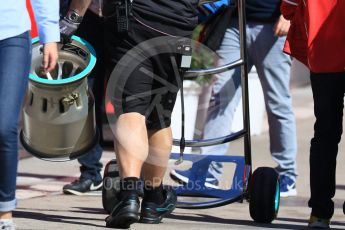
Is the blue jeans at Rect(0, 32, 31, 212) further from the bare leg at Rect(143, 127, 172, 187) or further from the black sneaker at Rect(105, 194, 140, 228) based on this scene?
the bare leg at Rect(143, 127, 172, 187)

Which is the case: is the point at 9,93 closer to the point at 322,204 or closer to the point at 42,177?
the point at 322,204

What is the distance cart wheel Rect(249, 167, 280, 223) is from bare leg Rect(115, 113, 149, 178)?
2.43 ft

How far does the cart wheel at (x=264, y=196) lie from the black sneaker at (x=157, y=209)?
16.6 inches

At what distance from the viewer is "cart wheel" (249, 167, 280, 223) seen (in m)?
5.52

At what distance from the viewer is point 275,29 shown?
6570mm

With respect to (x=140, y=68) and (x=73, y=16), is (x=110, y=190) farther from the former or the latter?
(x=73, y=16)

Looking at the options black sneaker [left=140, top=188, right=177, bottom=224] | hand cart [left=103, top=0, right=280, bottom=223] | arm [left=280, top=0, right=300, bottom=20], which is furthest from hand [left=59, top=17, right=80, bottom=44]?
arm [left=280, top=0, right=300, bottom=20]

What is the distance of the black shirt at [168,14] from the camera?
5133 mm

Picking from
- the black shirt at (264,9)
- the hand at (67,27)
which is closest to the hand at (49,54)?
the hand at (67,27)

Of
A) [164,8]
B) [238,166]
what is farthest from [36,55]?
[238,166]

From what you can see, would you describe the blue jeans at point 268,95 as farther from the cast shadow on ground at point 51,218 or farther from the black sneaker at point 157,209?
the cast shadow on ground at point 51,218

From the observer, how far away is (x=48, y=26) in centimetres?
465

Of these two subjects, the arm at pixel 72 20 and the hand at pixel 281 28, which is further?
the hand at pixel 281 28

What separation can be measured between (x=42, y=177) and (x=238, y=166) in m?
2.08
